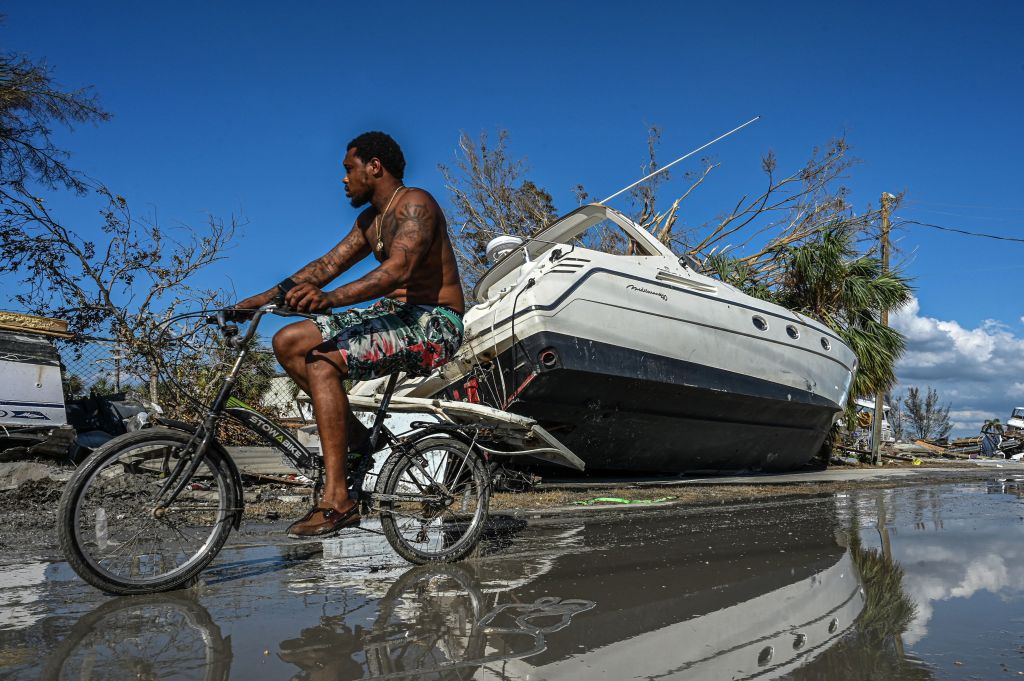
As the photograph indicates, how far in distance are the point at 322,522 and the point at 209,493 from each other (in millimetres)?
529

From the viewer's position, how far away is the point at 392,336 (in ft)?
12.0

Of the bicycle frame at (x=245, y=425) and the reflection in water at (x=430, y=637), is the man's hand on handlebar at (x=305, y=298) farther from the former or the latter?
the reflection in water at (x=430, y=637)

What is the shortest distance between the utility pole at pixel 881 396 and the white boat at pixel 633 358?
695cm

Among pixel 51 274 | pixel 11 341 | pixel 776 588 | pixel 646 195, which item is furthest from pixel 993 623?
pixel 646 195

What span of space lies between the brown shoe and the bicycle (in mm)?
159

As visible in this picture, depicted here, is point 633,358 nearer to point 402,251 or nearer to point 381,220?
point 381,220

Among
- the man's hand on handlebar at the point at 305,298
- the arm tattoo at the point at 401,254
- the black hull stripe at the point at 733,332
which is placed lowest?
the man's hand on handlebar at the point at 305,298

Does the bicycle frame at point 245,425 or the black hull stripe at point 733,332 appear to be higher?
the black hull stripe at point 733,332

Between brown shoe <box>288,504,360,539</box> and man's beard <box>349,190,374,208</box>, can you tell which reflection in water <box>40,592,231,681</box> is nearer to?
brown shoe <box>288,504,360,539</box>

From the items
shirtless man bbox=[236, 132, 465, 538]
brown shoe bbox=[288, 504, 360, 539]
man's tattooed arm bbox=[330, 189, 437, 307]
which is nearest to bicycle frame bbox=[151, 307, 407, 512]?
shirtless man bbox=[236, 132, 465, 538]

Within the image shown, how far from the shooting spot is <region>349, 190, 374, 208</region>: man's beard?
156 inches

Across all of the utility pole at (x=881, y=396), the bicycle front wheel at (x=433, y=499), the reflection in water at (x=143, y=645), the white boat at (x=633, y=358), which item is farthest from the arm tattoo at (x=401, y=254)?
the utility pole at (x=881, y=396)

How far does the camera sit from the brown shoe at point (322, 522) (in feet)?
11.1

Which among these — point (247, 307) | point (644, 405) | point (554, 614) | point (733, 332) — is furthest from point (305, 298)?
point (733, 332)
